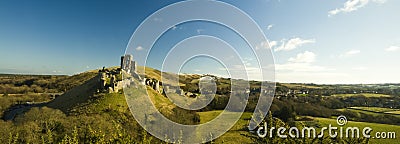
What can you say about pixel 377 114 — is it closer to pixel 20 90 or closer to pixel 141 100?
pixel 141 100

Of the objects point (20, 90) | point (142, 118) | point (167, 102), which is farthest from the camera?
point (20, 90)

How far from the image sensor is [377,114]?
9281cm

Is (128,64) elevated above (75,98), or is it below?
above

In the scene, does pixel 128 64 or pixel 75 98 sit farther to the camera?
pixel 128 64

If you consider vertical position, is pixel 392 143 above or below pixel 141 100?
below

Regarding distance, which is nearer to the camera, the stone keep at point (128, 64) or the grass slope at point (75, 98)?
the grass slope at point (75, 98)

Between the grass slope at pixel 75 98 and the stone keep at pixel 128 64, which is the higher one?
the stone keep at pixel 128 64

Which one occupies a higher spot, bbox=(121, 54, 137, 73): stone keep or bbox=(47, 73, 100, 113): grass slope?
bbox=(121, 54, 137, 73): stone keep

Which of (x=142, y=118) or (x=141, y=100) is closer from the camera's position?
(x=142, y=118)

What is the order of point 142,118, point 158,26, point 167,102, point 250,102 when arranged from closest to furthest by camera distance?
point 158,26, point 142,118, point 167,102, point 250,102

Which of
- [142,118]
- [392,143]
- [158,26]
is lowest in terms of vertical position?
[392,143]

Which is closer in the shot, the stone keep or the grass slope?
the grass slope

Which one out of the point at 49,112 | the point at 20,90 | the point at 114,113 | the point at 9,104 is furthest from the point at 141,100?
the point at 20,90

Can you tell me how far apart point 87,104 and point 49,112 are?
9.67 meters
